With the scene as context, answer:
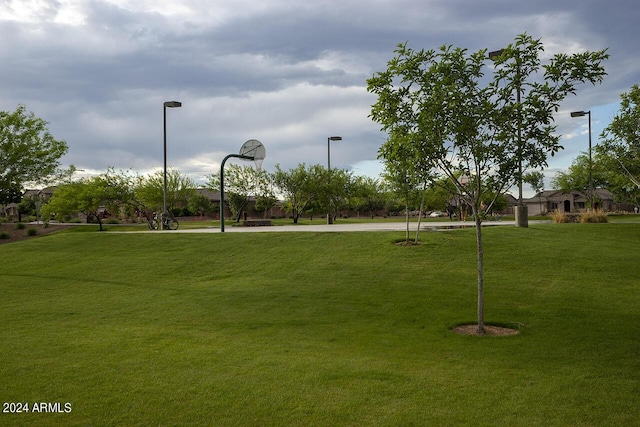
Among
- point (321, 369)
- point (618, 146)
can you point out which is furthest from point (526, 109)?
point (618, 146)

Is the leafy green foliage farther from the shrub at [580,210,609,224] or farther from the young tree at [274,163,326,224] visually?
the shrub at [580,210,609,224]

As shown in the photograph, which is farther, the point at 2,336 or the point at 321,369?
the point at 2,336

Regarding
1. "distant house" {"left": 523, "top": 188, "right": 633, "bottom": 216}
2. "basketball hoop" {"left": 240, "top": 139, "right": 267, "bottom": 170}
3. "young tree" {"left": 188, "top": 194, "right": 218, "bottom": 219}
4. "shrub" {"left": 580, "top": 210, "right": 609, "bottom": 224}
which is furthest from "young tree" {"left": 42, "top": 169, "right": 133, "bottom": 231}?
"distant house" {"left": 523, "top": 188, "right": 633, "bottom": 216}

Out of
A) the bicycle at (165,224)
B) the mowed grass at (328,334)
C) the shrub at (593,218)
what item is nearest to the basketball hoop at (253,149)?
the bicycle at (165,224)

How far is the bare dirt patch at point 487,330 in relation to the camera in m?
10.1

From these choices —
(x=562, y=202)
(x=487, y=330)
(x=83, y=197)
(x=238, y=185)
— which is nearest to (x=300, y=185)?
(x=238, y=185)

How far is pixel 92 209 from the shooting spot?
44594 mm

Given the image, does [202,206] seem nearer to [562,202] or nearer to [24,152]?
[24,152]

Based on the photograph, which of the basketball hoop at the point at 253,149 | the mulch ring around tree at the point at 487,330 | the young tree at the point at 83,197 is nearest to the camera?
the mulch ring around tree at the point at 487,330

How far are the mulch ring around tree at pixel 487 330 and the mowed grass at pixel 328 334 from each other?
0.28 meters

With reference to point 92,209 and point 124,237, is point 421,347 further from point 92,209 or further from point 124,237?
point 92,209

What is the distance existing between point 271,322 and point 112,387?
176 inches

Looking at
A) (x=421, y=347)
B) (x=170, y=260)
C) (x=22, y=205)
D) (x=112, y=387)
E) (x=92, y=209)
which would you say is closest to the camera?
(x=112, y=387)

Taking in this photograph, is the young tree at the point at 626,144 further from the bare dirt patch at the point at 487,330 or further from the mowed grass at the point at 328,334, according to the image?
the bare dirt patch at the point at 487,330
